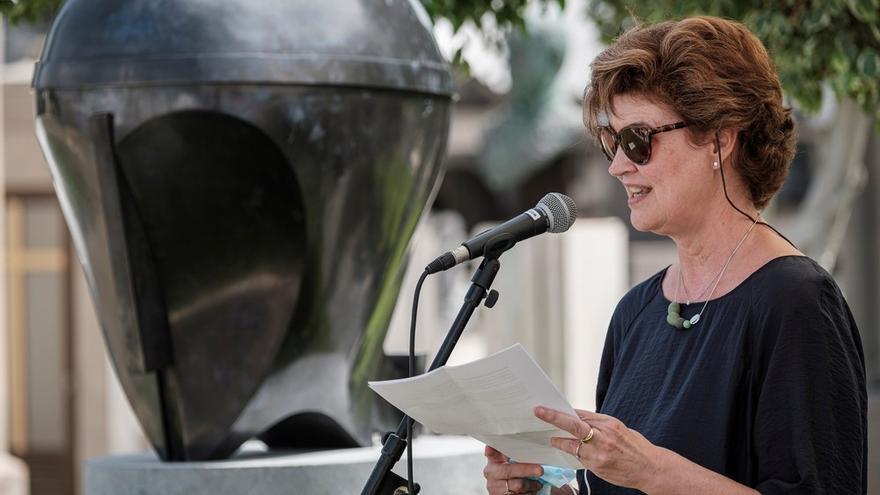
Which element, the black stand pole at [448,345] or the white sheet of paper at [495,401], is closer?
the white sheet of paper at [495,401]

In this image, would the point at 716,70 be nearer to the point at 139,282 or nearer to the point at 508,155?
the point at 139,282

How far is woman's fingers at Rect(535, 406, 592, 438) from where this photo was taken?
2.21m

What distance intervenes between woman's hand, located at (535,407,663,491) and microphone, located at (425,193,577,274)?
417mm

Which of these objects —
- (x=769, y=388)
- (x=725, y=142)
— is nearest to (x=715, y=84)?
(x=725, y=142)

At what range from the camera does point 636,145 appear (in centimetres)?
251

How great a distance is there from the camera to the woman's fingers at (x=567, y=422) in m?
2.21

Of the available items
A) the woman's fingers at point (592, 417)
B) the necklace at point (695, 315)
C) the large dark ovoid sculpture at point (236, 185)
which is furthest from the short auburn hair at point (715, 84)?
the large dark ovoid sculpture at point (236, 185)

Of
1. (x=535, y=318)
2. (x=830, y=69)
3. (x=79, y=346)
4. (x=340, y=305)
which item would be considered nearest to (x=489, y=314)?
(x=535, y=318)

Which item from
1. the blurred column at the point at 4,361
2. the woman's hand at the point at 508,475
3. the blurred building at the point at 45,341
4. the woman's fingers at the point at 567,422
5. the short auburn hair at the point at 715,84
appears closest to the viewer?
the woman's fingers at the point at 567,422

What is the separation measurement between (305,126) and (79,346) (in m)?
8.42

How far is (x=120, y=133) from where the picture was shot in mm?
3799

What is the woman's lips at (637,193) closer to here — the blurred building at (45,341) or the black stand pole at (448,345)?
the black stand pole at (448,345)

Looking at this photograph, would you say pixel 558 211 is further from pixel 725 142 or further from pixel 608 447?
pixel 608 447

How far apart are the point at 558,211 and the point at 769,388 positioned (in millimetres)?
544
